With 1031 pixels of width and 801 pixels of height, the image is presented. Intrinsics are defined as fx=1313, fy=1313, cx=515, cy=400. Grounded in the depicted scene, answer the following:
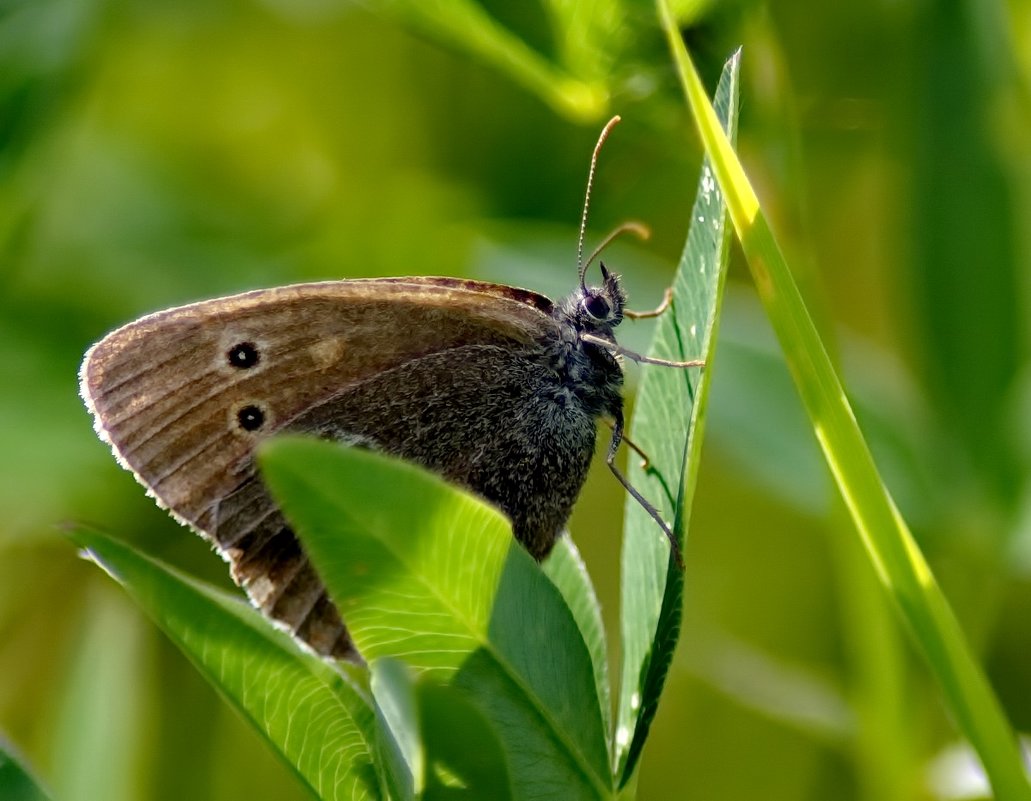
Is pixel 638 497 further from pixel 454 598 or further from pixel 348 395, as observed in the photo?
pixel 348 395

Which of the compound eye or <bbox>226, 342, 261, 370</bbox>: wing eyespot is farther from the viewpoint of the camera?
the compound eye

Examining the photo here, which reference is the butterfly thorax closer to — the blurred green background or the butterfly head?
the butterfly head

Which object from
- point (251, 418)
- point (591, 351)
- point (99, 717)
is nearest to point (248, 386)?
point (251, 418)

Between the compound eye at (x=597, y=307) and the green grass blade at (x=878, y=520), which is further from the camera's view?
the compound eye at (x=597, y=307)

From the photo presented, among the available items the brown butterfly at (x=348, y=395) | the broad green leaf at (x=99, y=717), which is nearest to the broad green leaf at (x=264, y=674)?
the brown butterfly at (x=348, y=395)

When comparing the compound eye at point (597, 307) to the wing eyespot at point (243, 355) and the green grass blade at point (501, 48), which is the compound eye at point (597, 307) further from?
the wing eyespot at point (243, 355)

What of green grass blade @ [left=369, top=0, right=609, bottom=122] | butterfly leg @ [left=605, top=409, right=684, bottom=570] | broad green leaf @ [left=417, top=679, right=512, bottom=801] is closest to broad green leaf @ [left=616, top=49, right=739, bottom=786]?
butterfly leg @ [left=605, top=409, right=684, bottom=570]

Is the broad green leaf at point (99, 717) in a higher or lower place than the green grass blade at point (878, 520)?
lower
